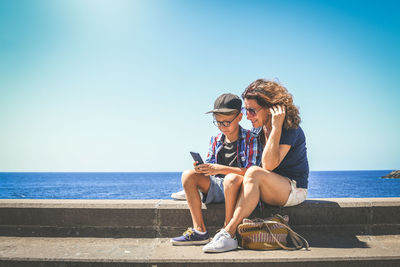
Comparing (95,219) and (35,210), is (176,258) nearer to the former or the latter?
(95,219)

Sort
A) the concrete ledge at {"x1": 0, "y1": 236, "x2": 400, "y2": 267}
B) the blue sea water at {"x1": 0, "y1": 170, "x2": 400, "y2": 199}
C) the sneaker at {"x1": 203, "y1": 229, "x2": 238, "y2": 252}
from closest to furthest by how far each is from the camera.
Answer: the concrete ledge at {"x1": 0, "y1": 236, "x2": 400, "y2": 267}, the sneaker at {"x1": 203, "y1": 229, "x2": 238, "y2": 252}, the blue sea water at {"x1": 0, "y1": 170, "x2": 400, "y2": 199}

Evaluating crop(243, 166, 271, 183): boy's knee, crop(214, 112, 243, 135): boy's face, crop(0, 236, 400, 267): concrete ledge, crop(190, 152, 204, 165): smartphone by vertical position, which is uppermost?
crop(214, 112, 243, 135): boy's face

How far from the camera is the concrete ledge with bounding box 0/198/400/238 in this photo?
10.9ft

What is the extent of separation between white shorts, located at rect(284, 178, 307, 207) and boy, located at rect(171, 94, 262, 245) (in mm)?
484

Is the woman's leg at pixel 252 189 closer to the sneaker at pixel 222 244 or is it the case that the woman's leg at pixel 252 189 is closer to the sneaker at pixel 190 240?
the sneaker at pixel 222 244

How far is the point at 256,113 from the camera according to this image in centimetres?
316

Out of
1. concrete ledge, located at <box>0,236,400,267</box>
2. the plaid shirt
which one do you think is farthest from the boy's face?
concrete ledge, located at <box>0,236,400,267</box>

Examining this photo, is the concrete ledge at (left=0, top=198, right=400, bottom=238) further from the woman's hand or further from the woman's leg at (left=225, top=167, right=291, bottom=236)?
the woman's hand

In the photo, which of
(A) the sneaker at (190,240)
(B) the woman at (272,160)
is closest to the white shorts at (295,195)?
(B) the woman at (272,160)

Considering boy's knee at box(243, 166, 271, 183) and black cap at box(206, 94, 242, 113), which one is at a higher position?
black cap at box(206, 94, 242, 113)

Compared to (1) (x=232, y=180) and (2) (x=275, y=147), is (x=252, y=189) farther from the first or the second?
(2) (x=275, y=147)

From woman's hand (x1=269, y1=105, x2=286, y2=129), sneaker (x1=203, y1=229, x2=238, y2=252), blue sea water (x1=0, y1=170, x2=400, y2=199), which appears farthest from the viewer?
blue sea water (x1=0, y1=170, x2=400, y2=199)

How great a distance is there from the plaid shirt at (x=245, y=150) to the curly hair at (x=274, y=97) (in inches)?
17.3

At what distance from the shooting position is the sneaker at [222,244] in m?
2.61
